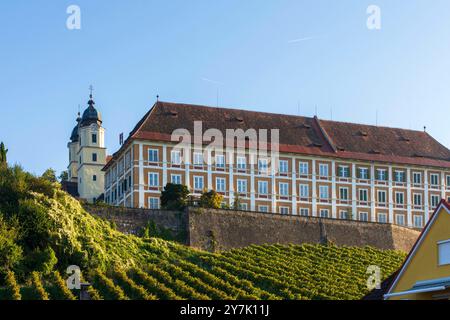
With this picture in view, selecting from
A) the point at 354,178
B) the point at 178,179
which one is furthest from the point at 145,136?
the point at 354,178

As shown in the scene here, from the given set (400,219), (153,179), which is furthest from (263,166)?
(400,219)

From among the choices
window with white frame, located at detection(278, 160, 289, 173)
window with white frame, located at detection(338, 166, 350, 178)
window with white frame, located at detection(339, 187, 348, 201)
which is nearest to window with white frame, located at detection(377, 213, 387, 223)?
window with white frame, located at detection(339, 187, 348, 201)

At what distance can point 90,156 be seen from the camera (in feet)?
382

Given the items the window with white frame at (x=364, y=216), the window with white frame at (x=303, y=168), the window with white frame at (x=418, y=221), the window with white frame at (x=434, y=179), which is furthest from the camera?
the window with white frame at (x=434, y=179)

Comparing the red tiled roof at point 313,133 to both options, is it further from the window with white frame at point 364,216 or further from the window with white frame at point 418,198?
the window with white frame at point 364,216

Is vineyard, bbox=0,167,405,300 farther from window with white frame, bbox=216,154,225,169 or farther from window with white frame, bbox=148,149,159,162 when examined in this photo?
window with white frame, bbox=216,154,225,169

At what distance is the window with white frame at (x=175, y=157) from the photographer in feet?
264

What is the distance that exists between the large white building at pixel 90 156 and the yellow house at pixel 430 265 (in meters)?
87.4

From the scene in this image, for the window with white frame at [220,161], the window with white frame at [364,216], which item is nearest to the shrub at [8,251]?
the window with white frame at [220,161]

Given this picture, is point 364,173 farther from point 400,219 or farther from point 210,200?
point 210,200

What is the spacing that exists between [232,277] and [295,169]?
30.9m

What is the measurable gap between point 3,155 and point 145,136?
65.7 feet

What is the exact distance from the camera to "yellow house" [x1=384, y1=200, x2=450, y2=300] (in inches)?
1036
